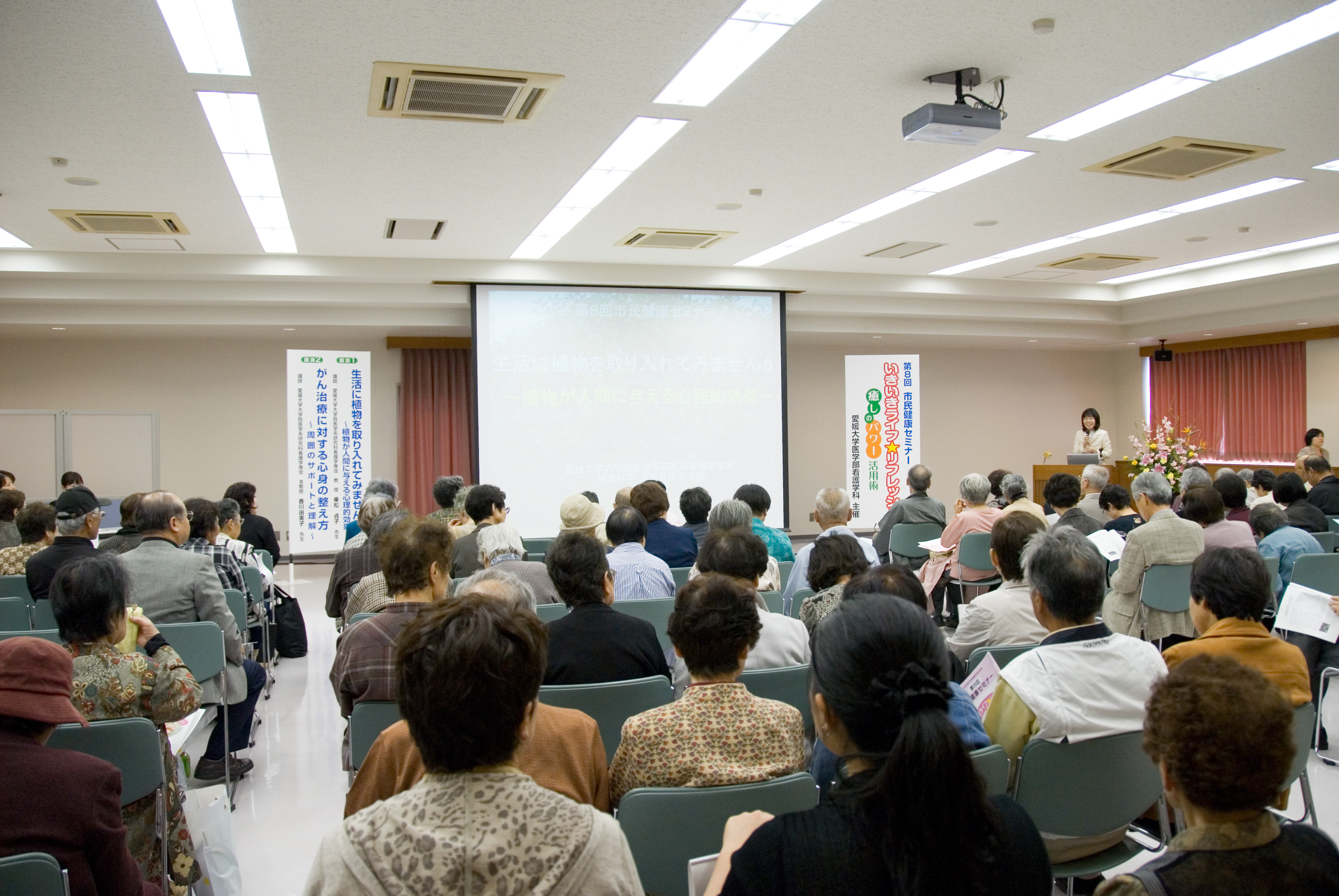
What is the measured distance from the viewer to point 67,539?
4395 millimetres

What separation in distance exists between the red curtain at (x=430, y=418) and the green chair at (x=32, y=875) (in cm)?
955

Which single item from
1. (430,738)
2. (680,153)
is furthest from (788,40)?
(430,738)

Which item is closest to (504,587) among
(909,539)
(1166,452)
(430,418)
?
(909,539)

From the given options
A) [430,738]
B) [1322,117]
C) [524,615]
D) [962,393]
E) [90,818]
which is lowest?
[90,818]

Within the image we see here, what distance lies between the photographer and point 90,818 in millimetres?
1714

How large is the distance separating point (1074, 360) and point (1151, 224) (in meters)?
6.82

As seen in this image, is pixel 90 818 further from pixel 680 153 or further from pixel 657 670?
→ pixel 680 153

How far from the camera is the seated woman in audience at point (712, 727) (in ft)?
6.09

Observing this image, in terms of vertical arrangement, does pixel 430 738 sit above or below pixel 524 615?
below

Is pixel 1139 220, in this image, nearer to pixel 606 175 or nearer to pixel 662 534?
pixel 606 175

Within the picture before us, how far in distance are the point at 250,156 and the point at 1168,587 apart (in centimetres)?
571

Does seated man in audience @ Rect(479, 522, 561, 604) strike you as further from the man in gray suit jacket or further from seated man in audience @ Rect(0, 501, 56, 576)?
seated man in audience @ Rect(0, 501, 56, 576)

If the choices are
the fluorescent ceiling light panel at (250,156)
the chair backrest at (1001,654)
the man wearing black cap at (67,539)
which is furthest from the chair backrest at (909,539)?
the man wearing black cap at (67,539)

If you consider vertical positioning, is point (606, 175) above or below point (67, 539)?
above
